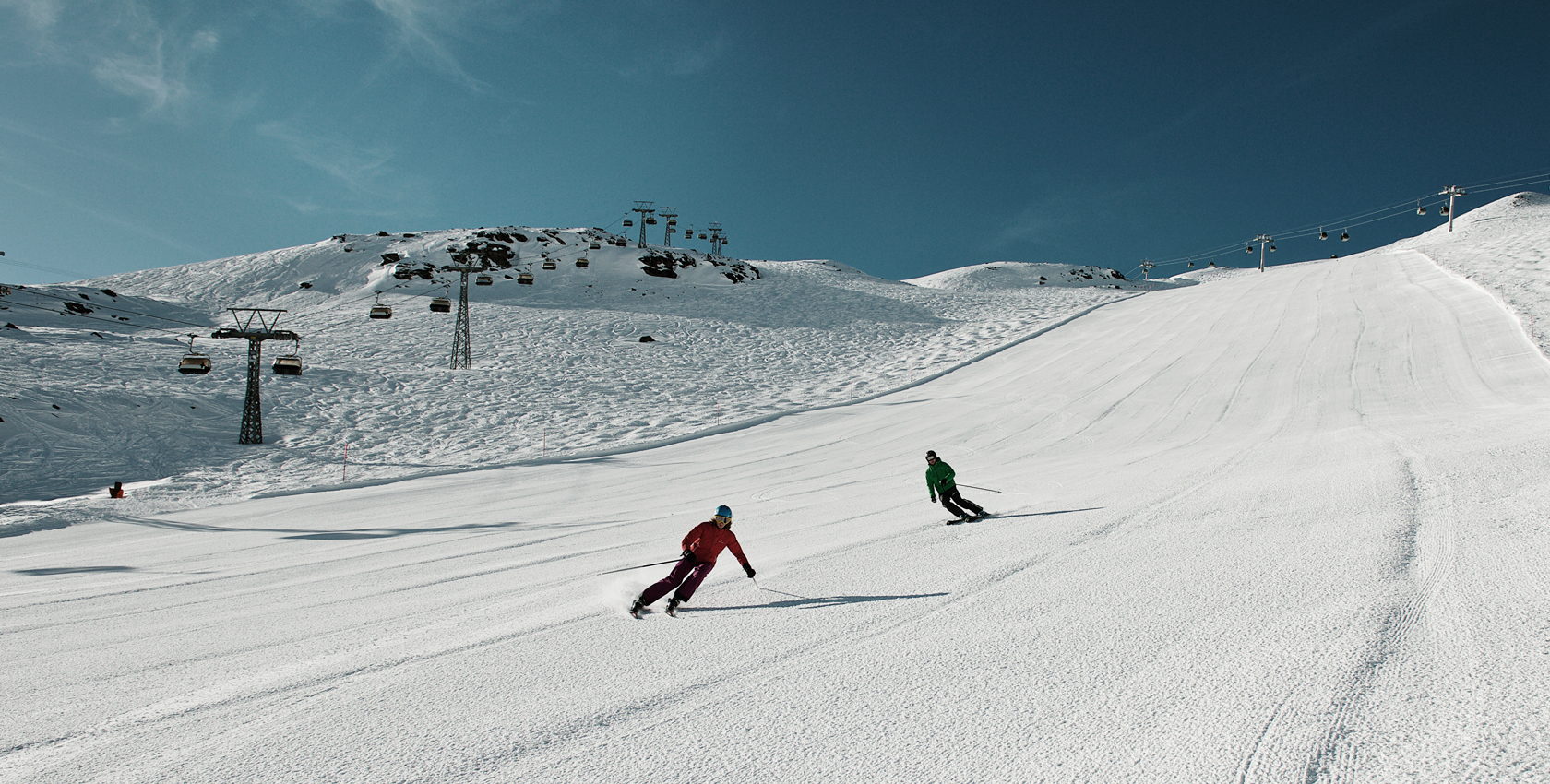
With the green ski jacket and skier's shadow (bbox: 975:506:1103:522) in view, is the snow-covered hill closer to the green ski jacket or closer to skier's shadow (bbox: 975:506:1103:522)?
the green ski jacket

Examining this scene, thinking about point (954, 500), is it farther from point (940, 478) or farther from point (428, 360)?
point (428, 360)

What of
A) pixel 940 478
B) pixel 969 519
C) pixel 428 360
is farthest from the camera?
pixel 428 360

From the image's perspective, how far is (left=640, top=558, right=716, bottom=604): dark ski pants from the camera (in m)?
6.40

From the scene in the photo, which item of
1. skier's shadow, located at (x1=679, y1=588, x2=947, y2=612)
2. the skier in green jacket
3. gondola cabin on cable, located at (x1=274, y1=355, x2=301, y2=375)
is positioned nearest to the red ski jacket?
skier's shadow, located at (x1=679, y1=588, x2=947, y2=612)

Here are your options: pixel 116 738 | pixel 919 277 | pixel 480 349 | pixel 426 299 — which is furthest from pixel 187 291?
pixel 919 277

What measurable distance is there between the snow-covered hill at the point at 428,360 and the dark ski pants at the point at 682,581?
1467 cm

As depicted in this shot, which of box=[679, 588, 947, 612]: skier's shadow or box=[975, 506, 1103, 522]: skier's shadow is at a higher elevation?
box=[975, 506, 1103, 522]: skier's shadow

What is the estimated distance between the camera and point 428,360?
35.5 m

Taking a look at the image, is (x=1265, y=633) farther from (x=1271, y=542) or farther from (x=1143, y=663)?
(x=1271, y=542)

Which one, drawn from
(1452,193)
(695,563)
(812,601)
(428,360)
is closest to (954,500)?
(812,601)

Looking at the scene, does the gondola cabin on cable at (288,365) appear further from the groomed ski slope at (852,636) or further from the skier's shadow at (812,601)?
the skier's shadow at (812,601)

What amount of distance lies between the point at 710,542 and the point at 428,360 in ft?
111

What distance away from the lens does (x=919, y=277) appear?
4048 inches

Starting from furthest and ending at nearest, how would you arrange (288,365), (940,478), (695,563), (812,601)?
(288,365) < (940,478) < (695,563) < (812,601)
